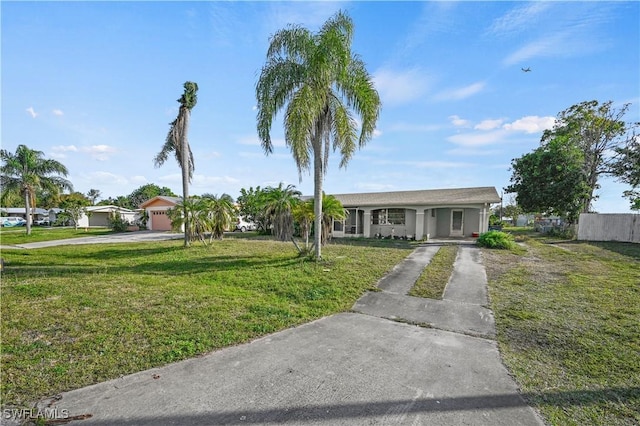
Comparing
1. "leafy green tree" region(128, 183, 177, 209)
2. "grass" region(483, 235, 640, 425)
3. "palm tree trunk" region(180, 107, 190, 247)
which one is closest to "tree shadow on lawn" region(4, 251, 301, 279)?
"palm tree trunk" region(180, 107, 190, 247)

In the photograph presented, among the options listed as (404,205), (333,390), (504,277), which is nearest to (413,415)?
(333,390)

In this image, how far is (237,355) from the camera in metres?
3.68

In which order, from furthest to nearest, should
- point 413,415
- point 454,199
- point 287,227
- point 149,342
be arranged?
point 454,199
point 287,227
point 149,342
point 413,415

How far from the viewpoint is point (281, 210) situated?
10484 mm

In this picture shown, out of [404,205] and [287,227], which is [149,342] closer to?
[287,227]

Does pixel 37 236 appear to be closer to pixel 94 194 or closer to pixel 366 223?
pixel 366 223

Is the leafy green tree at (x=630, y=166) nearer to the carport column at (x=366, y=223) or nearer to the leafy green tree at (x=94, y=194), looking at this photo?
the carport column at (x=366, y=223)

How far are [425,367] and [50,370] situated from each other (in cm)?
440

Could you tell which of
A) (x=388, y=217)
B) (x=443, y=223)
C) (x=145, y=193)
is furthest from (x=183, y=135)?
(x=145, y=193)

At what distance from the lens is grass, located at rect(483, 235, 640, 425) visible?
109 inches

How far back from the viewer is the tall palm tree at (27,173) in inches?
853

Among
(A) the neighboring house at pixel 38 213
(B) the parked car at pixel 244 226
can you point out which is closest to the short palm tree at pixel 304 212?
(B) the parked car at pixel 244 226

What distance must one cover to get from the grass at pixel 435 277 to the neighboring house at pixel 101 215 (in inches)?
1303

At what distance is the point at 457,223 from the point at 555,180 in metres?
6.53
